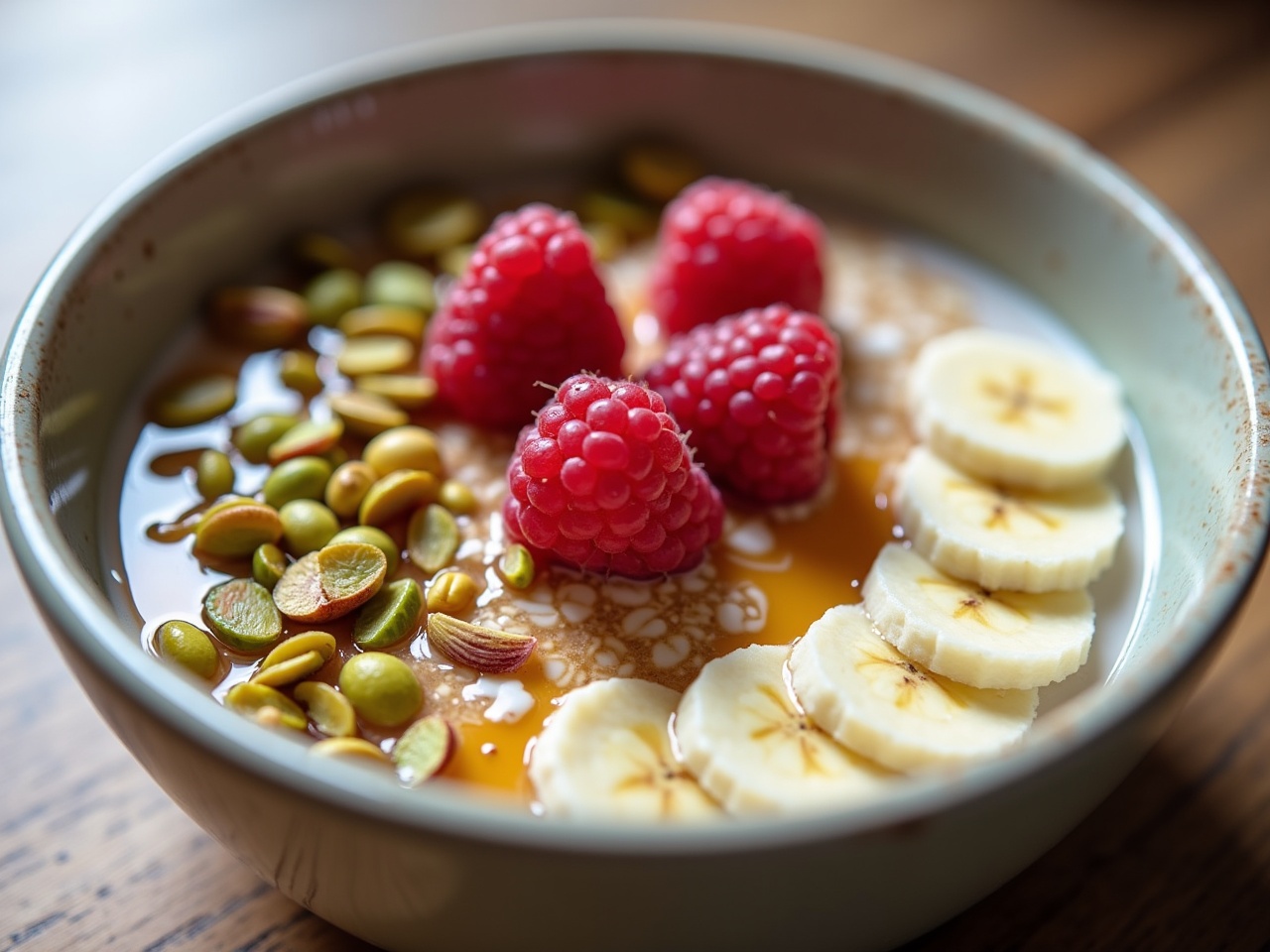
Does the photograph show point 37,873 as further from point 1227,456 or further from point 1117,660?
point 1227,456

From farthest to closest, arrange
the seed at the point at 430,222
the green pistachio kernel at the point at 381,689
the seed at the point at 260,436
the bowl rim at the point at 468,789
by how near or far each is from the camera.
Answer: the seed at the point at 430,222, the seed at the point at 260,436, the green pistachio kernel at the point at 381,689, the bowl rim at the point at 468,789

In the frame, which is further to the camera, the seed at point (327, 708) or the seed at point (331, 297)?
the seed at point (331, 297)

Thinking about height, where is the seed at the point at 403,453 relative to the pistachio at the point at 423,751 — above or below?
above

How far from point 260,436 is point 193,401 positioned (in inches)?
4.1

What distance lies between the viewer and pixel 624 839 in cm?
71

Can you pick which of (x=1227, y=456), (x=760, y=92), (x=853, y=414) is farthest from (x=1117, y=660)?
(x=760, y=92)

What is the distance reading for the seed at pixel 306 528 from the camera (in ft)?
3.65

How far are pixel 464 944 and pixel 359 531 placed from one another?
40cm

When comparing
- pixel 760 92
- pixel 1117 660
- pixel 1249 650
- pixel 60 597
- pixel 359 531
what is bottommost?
pixel 1249 650

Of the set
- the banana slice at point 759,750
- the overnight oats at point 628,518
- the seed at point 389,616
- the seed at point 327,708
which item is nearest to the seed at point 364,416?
the overnight oats at point 628,518

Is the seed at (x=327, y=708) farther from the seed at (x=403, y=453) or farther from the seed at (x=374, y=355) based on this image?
the seed at (x=374, y=355)

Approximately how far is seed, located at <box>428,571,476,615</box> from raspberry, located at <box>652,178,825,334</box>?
42cm

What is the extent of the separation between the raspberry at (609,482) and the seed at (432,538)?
76mm

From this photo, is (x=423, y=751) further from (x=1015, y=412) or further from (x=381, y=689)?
(x=1015, y=412)
